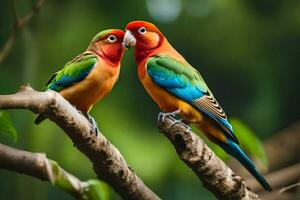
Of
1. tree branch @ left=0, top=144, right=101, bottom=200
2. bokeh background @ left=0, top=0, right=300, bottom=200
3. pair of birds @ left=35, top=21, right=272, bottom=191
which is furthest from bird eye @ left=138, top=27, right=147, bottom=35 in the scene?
Result: bokeh background @ left=0, top=0, right=300, bottom=200

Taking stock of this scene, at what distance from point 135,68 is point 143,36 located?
2.37 meters

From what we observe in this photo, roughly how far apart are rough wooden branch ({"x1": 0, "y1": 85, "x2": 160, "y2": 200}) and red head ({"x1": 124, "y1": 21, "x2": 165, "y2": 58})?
31 centimetres

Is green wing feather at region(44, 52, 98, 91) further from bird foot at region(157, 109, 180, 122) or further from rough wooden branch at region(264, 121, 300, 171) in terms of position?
rough wooden branch at region(264, 121, 300, 171)

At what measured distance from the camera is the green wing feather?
76.5 inches

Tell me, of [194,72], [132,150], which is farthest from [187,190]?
[194,72]

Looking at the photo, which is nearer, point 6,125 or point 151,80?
point 6,125

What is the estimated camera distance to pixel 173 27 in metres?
4.72

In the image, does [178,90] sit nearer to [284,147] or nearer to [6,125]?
[6,125]

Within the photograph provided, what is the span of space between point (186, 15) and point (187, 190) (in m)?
1.22

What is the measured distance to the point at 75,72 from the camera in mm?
1959

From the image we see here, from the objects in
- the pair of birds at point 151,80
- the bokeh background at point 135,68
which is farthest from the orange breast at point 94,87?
the bokeh background at point 135,68

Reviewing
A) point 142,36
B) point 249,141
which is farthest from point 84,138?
point 249,141

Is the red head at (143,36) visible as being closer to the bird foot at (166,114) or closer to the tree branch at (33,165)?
the bird foot at (166,114)

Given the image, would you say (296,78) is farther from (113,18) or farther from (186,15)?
(113,18)
